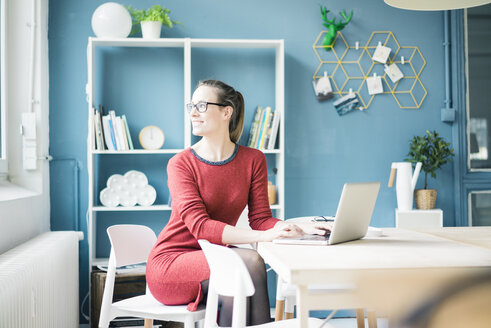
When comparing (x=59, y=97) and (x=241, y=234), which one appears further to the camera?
(x=59, y=97)

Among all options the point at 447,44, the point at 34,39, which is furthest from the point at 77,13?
the point at 447,44

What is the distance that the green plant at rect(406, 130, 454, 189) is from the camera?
3.45 meters

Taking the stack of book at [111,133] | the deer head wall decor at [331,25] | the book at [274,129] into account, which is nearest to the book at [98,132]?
the stack of book at [111,133]

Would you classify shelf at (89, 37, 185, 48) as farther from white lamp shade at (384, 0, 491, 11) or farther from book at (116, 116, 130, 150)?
white lamp shade at (384, 0, 491, 11)

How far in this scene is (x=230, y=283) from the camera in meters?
1.37

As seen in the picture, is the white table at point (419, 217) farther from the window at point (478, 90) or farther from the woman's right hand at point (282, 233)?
the woman's right hand at point (282, 233)

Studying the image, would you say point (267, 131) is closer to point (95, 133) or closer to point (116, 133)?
point (116, 133)

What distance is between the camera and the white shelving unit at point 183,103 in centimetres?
315

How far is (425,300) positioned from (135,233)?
197 centimetres

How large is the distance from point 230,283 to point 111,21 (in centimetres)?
229

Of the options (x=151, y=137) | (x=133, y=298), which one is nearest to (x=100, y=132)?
(x=151, y=137)

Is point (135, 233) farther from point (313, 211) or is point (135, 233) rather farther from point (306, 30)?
point (306, 30)

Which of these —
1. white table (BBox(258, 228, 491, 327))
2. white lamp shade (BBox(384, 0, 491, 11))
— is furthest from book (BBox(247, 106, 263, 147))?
white table (BBox(258, 228, 491, 327))

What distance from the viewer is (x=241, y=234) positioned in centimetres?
175
